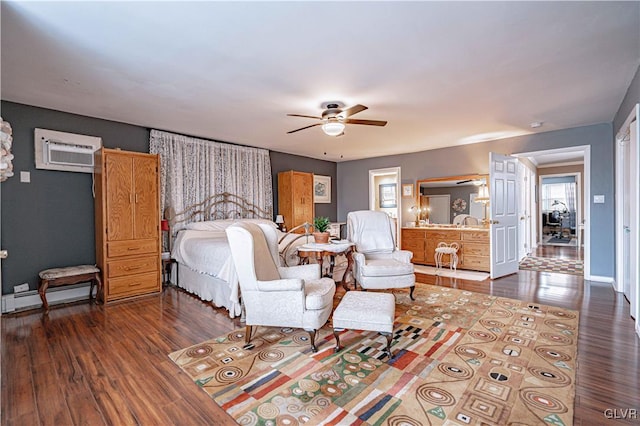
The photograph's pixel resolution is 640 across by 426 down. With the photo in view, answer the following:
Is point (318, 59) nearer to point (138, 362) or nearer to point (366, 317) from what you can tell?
point (366, 317)

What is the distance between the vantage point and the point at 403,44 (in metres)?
2.45

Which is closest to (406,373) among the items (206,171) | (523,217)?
(206,171)

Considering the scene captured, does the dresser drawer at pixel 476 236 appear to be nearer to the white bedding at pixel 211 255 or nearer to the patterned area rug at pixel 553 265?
the patterned area rug at pixel 553 265

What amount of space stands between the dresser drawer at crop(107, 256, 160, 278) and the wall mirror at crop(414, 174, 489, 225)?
5314 mm

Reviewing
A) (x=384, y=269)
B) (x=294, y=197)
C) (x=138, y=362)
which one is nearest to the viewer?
(x=138, y=362)

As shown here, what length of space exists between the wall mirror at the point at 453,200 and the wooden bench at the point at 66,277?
6.00m

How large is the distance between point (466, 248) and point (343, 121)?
3856 millimetres

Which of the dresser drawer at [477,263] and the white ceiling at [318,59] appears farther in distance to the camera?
the dresser drawer at [477,263]

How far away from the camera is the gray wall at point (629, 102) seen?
300 centimetres

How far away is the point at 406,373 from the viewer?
7.38ft

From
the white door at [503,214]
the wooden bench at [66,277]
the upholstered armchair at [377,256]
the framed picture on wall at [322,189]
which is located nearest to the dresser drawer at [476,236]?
the white door at [503,214]

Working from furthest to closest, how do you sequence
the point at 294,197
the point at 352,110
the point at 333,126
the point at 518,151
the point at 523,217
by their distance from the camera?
1. the point at 523,217
2. the point at 294,197
3. the point at 518,151
4. the point at 333,126
5. the point at 352,110

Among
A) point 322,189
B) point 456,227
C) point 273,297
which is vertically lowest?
point 273,297

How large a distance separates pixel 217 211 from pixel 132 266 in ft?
5.86
